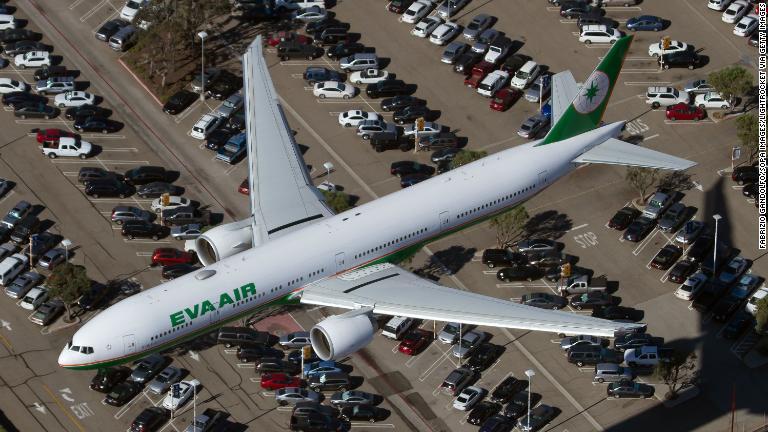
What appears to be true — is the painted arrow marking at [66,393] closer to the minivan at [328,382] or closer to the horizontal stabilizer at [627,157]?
the minivan at [328,382]

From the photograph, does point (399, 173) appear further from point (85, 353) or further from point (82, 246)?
point (85, 353)

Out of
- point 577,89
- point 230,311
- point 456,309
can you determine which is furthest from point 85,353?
point 577,89

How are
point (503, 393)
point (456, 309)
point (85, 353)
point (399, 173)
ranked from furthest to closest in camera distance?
1. point (399, 173)
2. point (503, 393)
3. point (456, 309)
4. point (85, 353)

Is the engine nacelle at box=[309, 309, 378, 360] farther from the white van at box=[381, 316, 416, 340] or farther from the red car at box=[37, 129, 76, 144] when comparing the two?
the red car at box=[37, 129, 76, 144]

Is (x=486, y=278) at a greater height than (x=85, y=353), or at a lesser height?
lesser

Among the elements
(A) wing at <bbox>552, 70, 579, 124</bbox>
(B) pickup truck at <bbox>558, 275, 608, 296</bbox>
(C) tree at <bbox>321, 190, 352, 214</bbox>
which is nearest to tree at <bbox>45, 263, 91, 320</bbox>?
(C) tree at <bbox>321, 190, 352, 214</bbox>

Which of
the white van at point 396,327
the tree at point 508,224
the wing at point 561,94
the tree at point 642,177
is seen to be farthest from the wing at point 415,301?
the tree at point 642,177
